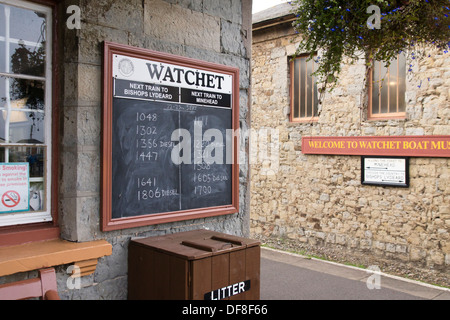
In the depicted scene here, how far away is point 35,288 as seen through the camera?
261 cm

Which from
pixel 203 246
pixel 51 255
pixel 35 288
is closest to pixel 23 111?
pixel 51 255

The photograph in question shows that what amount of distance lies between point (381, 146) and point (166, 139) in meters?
5.20

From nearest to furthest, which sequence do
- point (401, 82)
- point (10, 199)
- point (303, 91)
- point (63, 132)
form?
point (10, 199) < point (63, 132) < point (401, 82) < point (303, 91)

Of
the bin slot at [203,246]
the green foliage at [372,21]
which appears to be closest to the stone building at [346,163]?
the green foliage at [372,21]

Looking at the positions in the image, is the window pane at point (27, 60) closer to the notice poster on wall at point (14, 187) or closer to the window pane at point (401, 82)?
the notice poster on wall at point (14, 187)

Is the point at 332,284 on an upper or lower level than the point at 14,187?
lower

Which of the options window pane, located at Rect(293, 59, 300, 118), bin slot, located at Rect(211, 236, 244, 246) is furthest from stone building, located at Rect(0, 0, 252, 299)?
window pane, located at Rect(293, 59, 300, 118)

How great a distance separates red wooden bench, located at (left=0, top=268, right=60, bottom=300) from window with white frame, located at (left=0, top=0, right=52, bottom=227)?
0.44m

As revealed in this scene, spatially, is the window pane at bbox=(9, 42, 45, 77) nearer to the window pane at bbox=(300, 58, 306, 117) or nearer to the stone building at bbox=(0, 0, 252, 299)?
the stone building at bbox=(0, 0, 252, 299)

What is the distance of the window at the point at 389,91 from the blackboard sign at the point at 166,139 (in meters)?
4.51

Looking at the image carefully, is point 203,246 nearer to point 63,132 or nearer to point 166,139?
point 166,139

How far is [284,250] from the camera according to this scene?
8977 millimetres

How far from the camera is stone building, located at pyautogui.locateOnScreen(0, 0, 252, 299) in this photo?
111 inches

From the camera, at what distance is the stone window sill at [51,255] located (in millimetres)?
2506
